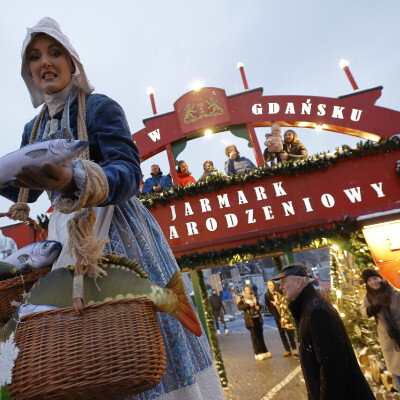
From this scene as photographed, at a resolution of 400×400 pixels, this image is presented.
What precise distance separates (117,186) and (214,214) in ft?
17.3

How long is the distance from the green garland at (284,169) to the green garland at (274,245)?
3.95 ft

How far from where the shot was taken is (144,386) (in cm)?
79

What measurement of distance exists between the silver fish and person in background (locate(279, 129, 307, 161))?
6717 millimetres

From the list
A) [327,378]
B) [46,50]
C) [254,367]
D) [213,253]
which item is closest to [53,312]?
[46,50]

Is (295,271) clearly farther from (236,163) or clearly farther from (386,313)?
(236,163)

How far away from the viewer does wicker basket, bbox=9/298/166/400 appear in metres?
0.68

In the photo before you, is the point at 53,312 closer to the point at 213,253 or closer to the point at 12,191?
the point at 12,191

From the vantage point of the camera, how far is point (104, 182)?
87 centimetres

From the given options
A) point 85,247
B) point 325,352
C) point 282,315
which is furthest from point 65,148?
point 282,315

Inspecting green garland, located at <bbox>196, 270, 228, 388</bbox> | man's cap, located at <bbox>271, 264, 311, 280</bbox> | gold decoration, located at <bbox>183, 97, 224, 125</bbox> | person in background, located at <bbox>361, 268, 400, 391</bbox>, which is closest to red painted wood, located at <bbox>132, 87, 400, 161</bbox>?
gold decoration, located at <bbox>183, 97, 224, 125</bbox>

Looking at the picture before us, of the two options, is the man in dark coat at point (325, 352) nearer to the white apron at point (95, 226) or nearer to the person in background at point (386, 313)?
the person in background at point (386, 313)

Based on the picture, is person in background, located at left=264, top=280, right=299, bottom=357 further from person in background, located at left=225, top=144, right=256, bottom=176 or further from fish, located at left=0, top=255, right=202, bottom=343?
fish, located at left=0, top=255, right=202, bottom=343

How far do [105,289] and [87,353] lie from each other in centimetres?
18

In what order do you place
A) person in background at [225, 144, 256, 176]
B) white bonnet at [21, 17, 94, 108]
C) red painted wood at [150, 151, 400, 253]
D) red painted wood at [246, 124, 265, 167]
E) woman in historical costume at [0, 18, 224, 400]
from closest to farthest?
woman in historical costume at [0, 18, 224, 400] → white bonnet at [21, 17, 94, 108] → red painted wood at [150, 151, 400, 253] → person in background at [225, 144, 256, 176] → red painted wood at [246, 124, 265, 167]
